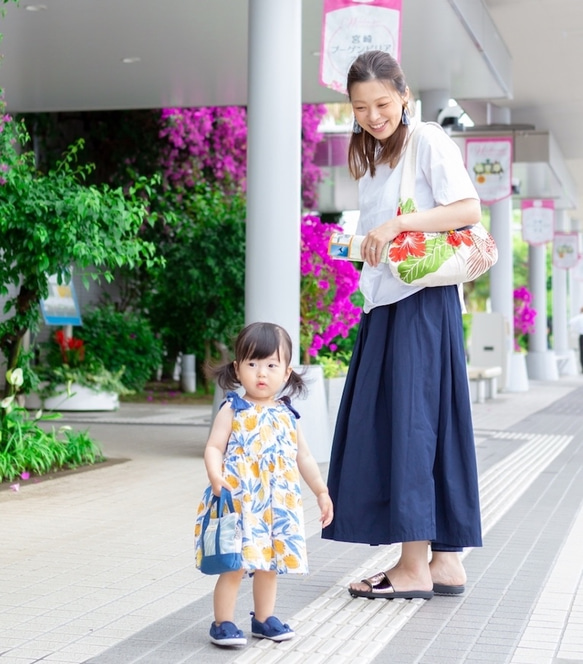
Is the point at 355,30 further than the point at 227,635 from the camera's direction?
Yes

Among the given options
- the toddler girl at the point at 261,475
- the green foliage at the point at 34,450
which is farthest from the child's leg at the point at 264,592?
the green foliage at the point at 34,450

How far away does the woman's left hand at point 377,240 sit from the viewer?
3982 millimetres

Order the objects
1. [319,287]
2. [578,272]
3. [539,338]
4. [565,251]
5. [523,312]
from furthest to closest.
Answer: [578,272] → [565,251] → [539,338] → [523,312] → [319,287]

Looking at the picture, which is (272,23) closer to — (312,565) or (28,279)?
(28,279)

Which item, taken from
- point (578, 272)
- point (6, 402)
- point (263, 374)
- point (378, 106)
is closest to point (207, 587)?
point (263, 374)

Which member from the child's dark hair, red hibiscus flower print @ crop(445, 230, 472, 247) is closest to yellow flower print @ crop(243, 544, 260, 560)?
the child's dark hair

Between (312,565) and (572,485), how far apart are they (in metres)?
3.23

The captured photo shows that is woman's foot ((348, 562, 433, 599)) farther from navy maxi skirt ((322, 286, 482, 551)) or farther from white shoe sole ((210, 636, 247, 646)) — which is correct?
white shoe sole ((210, 636, 247, 646))

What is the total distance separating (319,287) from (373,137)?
6.43 meters

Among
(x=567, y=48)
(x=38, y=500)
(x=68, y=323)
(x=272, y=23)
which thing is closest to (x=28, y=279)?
(x=38, y=500)

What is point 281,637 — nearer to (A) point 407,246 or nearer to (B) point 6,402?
(A) point 407,246

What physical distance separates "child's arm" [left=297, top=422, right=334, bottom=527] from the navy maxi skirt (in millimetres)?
532

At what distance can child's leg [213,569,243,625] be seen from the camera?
3.49 meters

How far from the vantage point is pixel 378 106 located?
4051 millimetres
